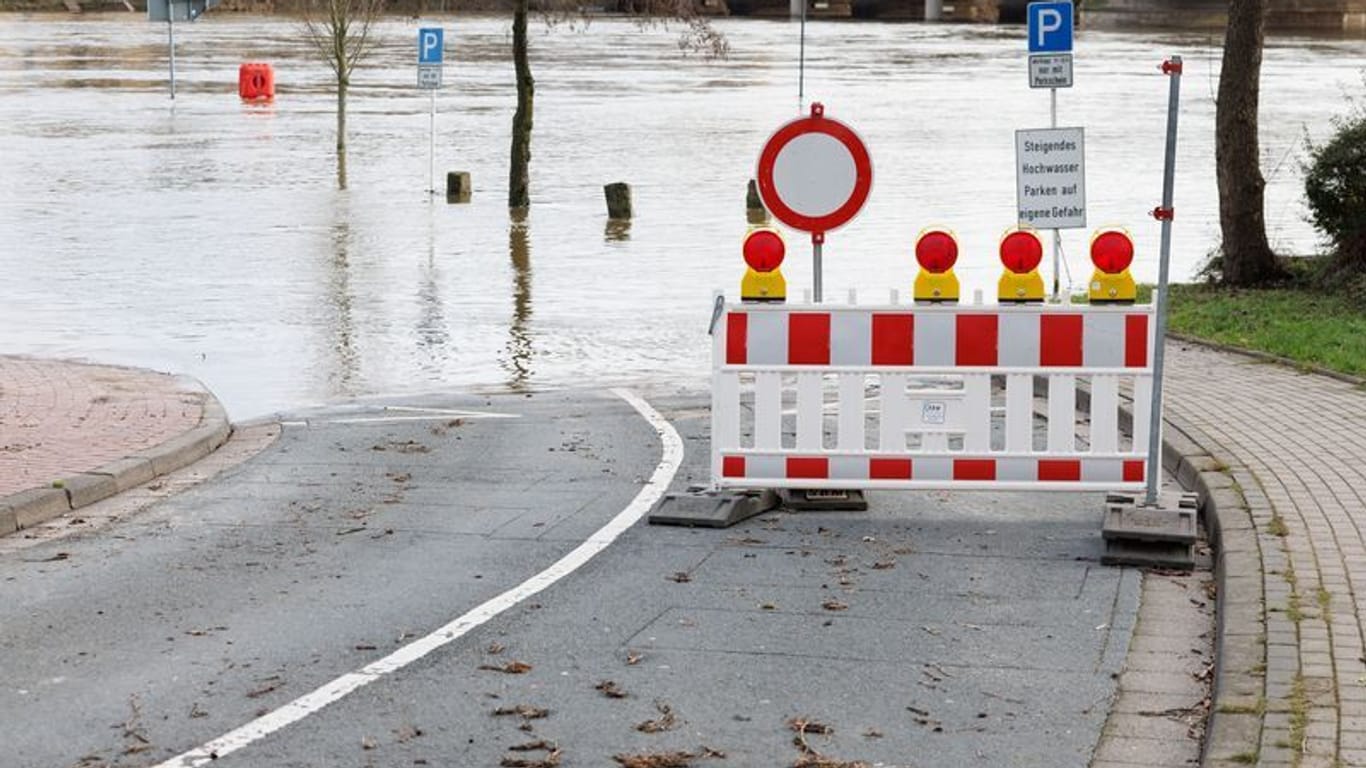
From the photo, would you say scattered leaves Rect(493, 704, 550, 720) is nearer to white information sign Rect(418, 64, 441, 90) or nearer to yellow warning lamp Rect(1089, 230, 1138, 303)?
yellow warning lamp Rect(1089, 230, 1138, 303)

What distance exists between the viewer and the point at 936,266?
10.2 m

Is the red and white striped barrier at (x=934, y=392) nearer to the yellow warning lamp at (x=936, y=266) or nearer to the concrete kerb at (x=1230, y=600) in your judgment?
the yellow warning lamp at (x=936, y=266)

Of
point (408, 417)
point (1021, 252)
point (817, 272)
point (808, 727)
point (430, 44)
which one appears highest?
point (430, 44)

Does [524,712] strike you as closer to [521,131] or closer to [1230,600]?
[1230,600]

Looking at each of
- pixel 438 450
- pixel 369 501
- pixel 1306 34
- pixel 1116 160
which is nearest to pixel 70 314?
pixel 438 450

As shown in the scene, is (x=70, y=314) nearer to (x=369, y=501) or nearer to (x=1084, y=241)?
(x=369, y=501)

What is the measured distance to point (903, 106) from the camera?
5909 centimetres

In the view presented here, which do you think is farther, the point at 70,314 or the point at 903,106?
the point at 903,106

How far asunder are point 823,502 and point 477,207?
22.5 meters

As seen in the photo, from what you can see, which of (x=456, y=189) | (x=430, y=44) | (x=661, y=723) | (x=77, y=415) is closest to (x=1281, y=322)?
(x=77, y=415)

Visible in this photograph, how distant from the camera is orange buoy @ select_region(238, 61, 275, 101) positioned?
5909cm

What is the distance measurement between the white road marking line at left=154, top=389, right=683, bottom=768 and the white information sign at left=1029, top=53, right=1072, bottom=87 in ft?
28.5

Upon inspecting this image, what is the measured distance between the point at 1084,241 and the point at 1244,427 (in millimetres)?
15586

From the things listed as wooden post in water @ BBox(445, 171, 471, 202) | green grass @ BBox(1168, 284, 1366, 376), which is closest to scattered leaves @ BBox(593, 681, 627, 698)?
green grass @ BBox(1168, 284, 1366, 376)
